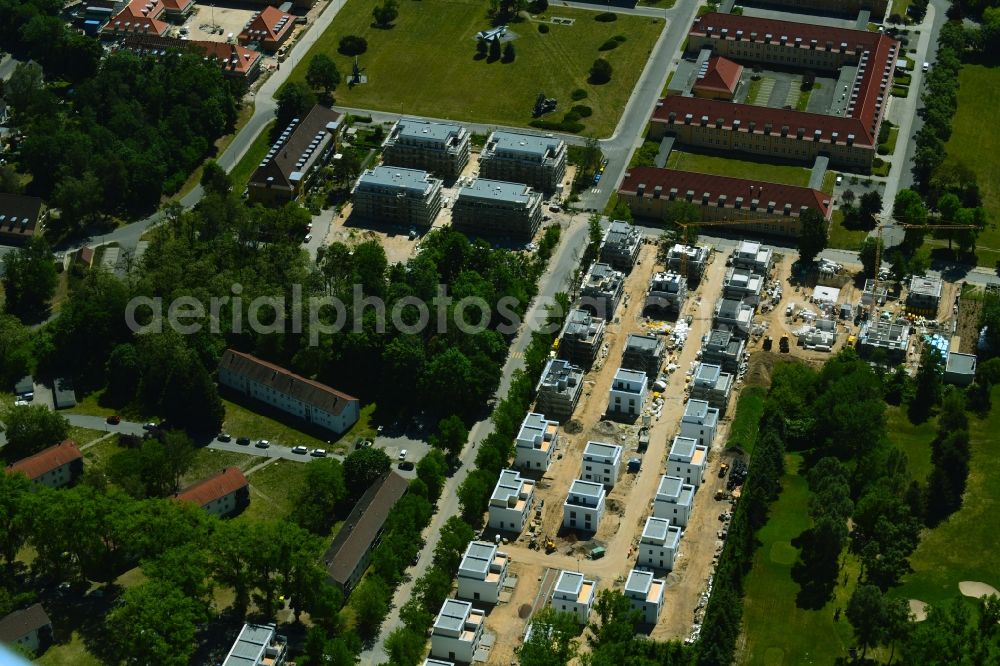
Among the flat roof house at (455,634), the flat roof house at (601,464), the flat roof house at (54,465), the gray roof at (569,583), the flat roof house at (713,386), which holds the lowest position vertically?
the flat roof house at (455,634)

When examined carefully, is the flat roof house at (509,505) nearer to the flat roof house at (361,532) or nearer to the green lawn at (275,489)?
the flat roof house at (361,532)

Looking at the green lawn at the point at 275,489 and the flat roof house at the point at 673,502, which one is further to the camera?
the green lawn at the point at 275,489

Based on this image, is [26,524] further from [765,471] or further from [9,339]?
[765,471]

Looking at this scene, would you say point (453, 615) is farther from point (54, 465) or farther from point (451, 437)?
point (54, 465)

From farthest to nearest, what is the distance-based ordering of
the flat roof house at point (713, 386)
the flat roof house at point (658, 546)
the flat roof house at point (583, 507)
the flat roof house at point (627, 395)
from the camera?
the flat roof house at point (627, 395) → the flat roof house at point (713, 386) → the flat roof house at point (583, 507) → the flat roof house at point (658, 546)

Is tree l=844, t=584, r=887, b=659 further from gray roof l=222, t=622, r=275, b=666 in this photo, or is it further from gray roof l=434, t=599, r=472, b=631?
gray roof l=222, t=622, r=275, b=666

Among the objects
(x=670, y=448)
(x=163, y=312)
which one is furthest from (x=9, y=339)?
(x=670, y=448)

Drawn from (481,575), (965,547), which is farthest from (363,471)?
(965,547)

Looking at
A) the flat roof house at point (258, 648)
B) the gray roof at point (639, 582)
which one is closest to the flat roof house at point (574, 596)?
the gray roof at point (639, 582)
